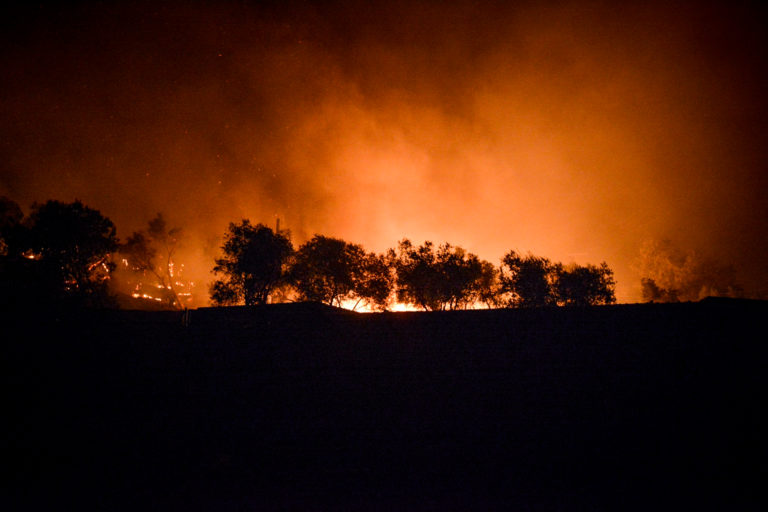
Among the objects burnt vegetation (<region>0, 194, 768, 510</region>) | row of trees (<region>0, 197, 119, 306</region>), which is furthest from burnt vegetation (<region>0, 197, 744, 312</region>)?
burnt vegetation (<region>0, 194, 768, 510</region>)

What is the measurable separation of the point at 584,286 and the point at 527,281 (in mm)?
6076

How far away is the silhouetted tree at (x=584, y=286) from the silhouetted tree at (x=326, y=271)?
22069 millimetres

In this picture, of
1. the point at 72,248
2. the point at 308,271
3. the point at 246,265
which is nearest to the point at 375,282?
the point at 308,271

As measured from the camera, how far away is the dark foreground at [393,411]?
303 inches

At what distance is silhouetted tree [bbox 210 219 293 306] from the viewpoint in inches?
1292

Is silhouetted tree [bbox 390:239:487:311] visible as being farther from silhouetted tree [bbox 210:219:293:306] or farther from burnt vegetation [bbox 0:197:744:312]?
silhouetted tree [bbox 210:219:293:306]

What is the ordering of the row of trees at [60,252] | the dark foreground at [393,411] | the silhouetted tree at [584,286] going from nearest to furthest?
1. the dark foreground at [393,411]
2. the row of trees at [60,252]
3. the silhouetted tree at [584,286]

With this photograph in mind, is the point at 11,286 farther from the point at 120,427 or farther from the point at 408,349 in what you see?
the point at 408,349

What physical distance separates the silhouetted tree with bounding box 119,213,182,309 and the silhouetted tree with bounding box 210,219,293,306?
26.4m

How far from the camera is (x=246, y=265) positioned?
32.8m

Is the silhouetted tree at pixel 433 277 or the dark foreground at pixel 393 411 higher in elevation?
the silhouetted tree at pixel 433 277

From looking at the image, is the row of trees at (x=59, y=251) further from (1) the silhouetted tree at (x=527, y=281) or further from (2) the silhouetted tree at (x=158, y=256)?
(1) the silhouetted tree at (x=527, y=281)

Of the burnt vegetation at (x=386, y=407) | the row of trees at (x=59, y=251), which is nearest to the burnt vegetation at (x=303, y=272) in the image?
the row of trees at (x=59, y=251)

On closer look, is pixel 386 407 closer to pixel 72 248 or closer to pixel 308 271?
pixel 308 271
